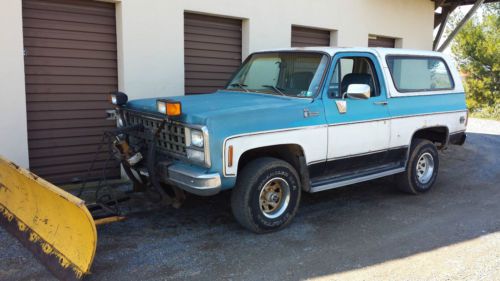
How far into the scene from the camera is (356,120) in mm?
5660

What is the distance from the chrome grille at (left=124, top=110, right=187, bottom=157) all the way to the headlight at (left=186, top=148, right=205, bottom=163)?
11 cm

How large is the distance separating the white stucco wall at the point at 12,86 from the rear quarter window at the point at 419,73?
15.9 ft

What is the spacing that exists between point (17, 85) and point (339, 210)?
4.49 metres

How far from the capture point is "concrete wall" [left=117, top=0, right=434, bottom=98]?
278 inches

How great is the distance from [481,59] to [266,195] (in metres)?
21.6

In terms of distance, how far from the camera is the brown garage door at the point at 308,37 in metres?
9.67

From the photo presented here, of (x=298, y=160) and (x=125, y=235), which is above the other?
(x=298, y=160)

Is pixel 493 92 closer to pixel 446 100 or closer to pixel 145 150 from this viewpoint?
pixel 446 100

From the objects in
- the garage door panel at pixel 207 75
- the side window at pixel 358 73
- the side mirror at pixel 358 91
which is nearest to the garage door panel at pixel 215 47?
the garage door panel at pixel 207 75

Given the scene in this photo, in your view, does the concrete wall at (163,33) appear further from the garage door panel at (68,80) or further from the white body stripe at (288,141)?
the white body stripe at (288,141)

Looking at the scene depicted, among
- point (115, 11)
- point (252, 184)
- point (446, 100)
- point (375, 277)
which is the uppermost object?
point (115, 11)

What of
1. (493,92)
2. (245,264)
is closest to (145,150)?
(245,264)

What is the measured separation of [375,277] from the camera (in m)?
4.10

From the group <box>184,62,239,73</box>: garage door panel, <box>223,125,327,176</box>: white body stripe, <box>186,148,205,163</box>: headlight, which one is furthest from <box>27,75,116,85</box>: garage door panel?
<box>223,125,327,176</box>: white body stripe
